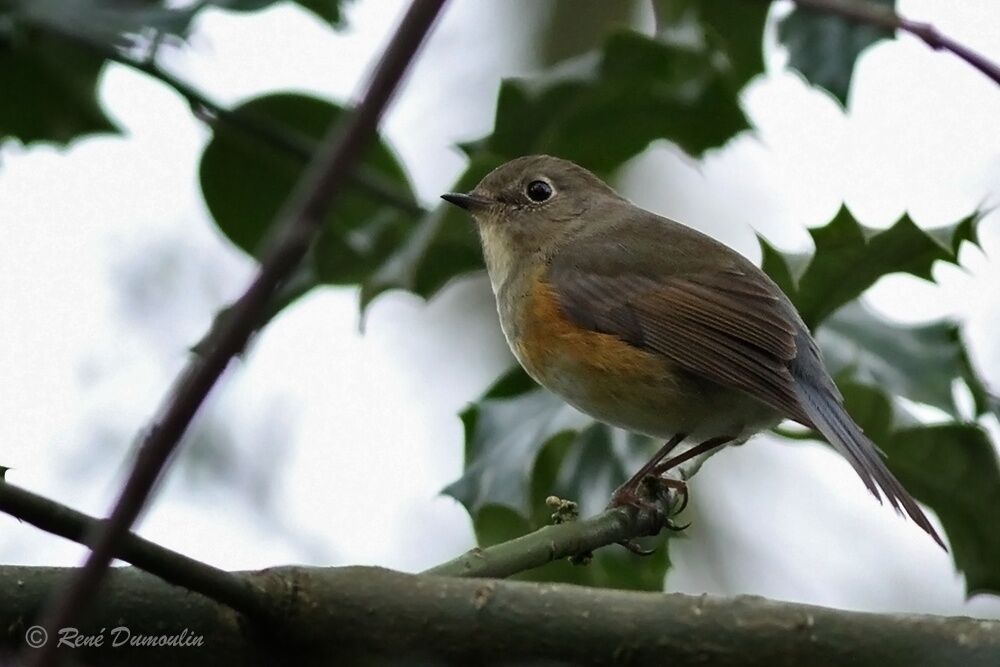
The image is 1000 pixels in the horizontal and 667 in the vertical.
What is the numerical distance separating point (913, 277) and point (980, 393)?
0.36 m

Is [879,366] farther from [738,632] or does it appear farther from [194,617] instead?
[194,617]

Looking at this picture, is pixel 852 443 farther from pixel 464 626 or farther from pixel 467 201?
pixel 467 201

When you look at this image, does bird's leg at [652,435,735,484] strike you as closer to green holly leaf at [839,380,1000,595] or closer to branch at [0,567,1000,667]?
green holly leaf at [839,380,1000,595]

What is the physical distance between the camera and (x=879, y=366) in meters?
3.88

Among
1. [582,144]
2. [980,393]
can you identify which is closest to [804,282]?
[980,393]

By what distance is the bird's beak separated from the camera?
14.1 feet

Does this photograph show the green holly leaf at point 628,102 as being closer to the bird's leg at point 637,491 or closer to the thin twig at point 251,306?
the bird's leg at point 637,491

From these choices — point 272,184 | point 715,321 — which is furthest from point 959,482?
point 272,184

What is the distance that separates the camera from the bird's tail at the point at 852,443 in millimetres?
3168

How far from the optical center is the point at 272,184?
438cm

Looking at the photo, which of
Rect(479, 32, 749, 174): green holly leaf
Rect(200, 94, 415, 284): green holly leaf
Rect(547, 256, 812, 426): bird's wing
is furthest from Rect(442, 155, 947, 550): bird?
Rect(479, 32, 749, 174): green holly leaf

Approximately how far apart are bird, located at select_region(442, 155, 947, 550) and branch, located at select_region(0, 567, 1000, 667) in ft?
3.78

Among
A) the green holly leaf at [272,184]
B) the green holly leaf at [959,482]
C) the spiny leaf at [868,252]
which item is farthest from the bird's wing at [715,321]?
the green holly leaf at [272,184]

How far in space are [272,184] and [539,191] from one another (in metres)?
1.06
